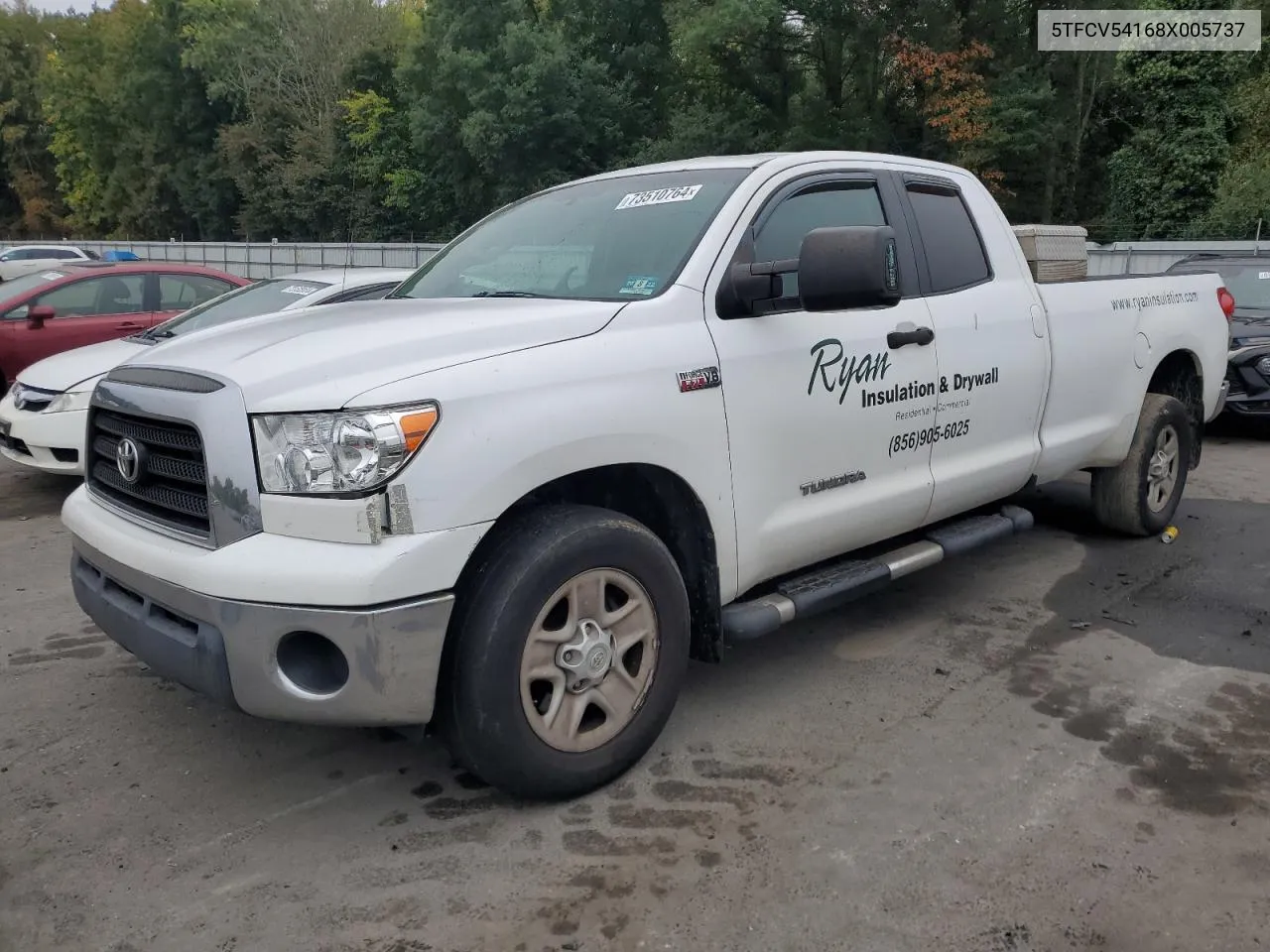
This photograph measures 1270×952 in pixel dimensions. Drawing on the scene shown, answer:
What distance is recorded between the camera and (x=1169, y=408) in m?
5.79

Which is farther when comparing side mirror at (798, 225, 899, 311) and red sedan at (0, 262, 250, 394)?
red sedan at (0, 262, 250, 394)

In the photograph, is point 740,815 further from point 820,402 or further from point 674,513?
point 820,402

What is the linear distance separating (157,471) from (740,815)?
198 centimetres

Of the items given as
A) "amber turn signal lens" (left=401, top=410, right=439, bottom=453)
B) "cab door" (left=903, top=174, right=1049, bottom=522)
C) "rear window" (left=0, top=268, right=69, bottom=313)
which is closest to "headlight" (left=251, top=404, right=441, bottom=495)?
"amber turn signal lens" (left=401, top=410, right=439, bottom=453)

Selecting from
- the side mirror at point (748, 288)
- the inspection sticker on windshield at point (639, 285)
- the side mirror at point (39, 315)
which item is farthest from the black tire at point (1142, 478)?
the side mirror at point (39, 315)

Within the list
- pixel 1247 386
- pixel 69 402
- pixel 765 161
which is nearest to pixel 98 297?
pixel 69 402

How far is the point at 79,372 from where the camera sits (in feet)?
23.3

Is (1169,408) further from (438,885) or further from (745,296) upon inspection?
(438,885)

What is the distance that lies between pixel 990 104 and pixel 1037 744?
27053 millimetres

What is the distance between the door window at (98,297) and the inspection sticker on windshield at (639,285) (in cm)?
742

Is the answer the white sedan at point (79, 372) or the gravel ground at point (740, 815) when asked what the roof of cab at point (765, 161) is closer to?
the gravel ground at point (740, 815)

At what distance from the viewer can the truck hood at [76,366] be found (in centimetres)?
705

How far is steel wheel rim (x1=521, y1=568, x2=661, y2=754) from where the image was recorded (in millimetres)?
3053

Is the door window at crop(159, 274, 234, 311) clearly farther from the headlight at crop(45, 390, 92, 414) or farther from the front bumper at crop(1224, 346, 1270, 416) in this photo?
the front bumper at crop(1224, 346, 1270, 416)
